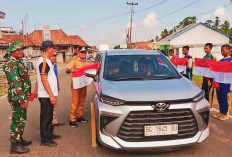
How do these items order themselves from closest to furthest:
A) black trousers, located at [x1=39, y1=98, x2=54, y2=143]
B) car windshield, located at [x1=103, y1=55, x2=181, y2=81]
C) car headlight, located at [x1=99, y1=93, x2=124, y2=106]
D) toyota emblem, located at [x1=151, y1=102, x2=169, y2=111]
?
toyota emblem, located at [x1=151, y1=102, x2=169, y2=111] → car headlight, located at [x1=99, y1=93, x2=124, y2=106] → black trousers, located at [x1=39, y1=98, x2=54, y2=143] → car windshield, located at [x1=103, y1=55, x2=181, y2=81]

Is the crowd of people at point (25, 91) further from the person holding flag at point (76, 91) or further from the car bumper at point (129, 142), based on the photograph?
the car bumper at point (129, 142)

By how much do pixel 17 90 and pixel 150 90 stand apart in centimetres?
219

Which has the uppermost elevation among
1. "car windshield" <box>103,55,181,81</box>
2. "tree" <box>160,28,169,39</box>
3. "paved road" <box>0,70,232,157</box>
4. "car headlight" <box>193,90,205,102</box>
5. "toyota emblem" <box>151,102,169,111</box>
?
"tree" <box>160,28,169,39</box>

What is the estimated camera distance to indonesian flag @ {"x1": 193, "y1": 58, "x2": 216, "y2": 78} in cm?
746

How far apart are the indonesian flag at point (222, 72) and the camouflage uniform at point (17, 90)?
4685mm

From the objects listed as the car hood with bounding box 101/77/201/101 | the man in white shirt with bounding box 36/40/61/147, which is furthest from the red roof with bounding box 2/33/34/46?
the car hood with bounding box 101/77/201/101

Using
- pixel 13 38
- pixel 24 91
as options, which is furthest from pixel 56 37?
pixel 24 91

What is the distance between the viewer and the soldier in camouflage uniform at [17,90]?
433 cm

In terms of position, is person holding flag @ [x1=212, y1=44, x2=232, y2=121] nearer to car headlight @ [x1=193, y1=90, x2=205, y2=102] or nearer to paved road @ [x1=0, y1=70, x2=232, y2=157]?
paved road @ [x1=0, y1=70, x2=232, y2=157]

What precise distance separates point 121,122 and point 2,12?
76.5 ft

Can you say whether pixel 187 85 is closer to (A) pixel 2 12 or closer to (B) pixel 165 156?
(B) pixel 165 156

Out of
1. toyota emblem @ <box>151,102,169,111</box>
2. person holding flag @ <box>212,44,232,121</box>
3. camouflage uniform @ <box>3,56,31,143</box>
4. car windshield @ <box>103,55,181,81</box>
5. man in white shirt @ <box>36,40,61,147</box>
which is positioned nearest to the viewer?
toyota emblem @ <box>151,102,169,111</box>

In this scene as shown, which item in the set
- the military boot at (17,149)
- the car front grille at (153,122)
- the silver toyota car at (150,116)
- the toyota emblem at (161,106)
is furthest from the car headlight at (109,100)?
the military boot at (17,149)

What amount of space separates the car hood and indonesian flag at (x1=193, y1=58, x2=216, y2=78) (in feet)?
10.3
